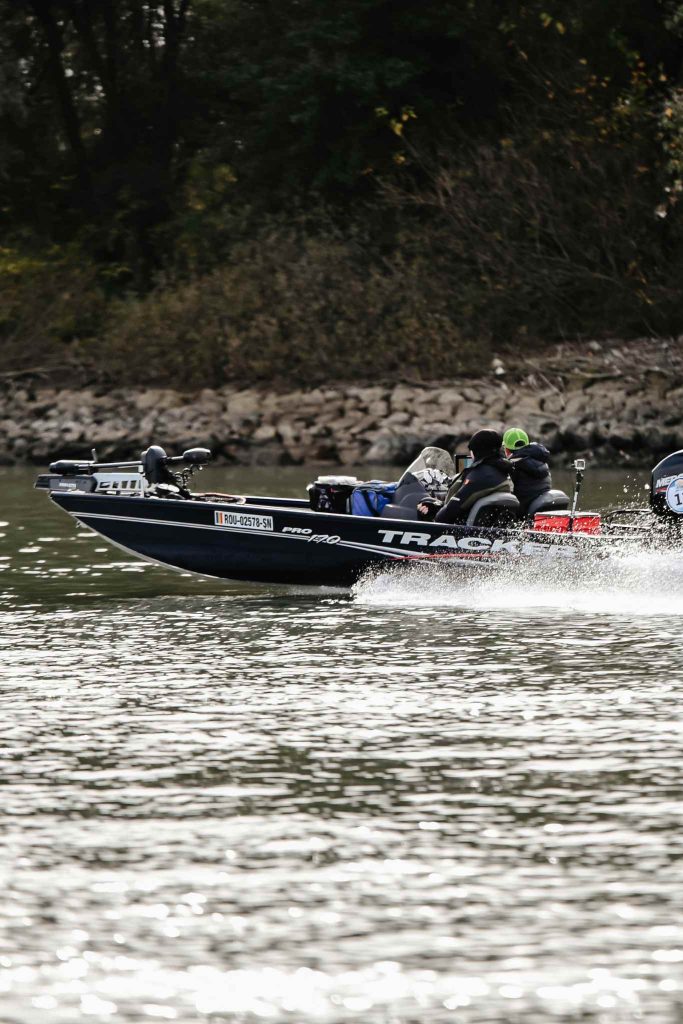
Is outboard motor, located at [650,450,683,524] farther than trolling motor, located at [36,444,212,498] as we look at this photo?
No

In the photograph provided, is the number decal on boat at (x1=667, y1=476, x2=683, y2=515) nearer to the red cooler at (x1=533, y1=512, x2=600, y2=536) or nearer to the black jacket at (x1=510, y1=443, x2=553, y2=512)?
the red cooler at (x1=533, y1=512, x2=600, y2=536)

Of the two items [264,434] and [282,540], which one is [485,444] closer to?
[282,540]

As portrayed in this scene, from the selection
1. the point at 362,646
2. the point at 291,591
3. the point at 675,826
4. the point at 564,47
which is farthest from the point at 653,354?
the point at 675,826

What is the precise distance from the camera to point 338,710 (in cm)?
1084

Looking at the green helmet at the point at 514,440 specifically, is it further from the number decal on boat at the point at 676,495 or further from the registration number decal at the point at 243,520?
the registration number decal at the point at 243,520

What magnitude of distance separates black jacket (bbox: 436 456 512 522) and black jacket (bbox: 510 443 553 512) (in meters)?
0.58

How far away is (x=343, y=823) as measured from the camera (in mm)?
8180

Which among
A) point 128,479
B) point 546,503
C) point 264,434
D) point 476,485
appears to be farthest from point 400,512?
point 264,434

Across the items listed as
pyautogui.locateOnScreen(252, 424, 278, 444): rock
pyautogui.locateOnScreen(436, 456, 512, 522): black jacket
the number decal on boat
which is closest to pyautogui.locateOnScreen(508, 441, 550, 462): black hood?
pyautogui.locateOnScreen(436, 456, 512, 522): black jacket

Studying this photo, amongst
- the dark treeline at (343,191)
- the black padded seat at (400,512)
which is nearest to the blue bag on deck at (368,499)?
the black padded seat at (400,512)

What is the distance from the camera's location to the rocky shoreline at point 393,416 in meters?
36.9

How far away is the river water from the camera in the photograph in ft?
20.4

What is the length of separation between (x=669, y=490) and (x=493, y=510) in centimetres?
159

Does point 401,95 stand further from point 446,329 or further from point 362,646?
point 362,646
